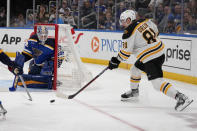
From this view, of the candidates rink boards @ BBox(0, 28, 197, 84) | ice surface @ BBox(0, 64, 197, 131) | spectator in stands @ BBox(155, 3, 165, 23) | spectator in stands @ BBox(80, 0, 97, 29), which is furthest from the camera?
spectator in stands @ BBox(80, 0, 97, 29)

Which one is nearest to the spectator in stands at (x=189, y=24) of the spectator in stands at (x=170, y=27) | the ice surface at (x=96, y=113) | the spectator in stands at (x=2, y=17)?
the spectator in stands at (x=170, y=27)

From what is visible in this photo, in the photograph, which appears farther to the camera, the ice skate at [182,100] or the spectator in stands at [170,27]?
the spectator in stands at [170,27]

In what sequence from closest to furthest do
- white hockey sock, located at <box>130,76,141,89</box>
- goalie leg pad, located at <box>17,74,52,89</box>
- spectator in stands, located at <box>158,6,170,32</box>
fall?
white hockey sock, located at <box>130,76,141,89</box> → goalie leg pad, located at <box>17,74,52,89</box> → spectator in stands, located at <box>158,6,170,32</box>

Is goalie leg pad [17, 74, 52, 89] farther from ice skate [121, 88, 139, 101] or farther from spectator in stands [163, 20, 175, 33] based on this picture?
spectator in stands [163, 20, 175, 33]

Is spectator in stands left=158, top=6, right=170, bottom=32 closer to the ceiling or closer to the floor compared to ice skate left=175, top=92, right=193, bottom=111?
closer to the ceiling

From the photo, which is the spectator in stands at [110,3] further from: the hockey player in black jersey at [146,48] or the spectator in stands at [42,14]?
the hockey player in black jersey at [146,48]

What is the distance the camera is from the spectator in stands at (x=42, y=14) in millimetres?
10609

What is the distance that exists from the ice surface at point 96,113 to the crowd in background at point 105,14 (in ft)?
6.07

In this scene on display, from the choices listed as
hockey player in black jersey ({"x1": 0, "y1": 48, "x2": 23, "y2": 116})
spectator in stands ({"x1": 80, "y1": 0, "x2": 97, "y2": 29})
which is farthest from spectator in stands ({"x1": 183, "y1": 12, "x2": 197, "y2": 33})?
hockey player in black jersey ({"x1": 0, "y1": 48, "x2": 23, "y2": 116})

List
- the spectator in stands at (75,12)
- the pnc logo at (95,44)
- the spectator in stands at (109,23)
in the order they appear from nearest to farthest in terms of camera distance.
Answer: the pnc logo at (95,44) < the spectator in stands at (109,23) < the spectator in stands at (75,12)

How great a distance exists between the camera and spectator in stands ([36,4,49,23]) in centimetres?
1061

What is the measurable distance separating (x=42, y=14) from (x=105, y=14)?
222 centimetres

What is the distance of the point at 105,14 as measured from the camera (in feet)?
30.4

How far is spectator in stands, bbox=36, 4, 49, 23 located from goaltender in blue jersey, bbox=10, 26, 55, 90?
520cm
